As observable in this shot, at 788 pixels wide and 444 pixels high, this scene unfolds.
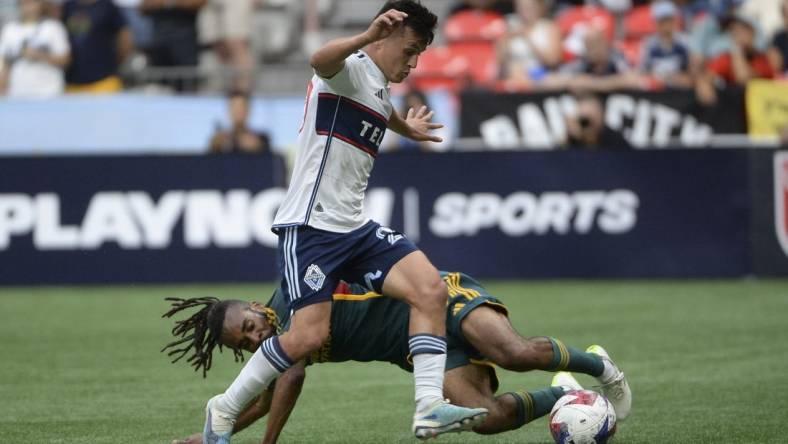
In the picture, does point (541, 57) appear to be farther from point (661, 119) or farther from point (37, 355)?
point (37, 355)

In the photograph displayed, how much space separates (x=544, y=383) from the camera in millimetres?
9273

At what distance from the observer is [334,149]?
22.6 feet

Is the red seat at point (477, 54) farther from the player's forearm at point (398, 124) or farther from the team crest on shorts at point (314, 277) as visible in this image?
the team crest on shorts at point (314, 277)

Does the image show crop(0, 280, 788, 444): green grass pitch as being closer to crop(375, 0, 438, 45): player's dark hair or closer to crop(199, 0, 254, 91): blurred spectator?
crop(375, 0, 438, 45): player's dark hair

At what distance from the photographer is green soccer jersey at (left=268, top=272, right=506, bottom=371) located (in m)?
7.15

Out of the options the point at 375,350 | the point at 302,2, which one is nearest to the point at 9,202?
the point at 302,2

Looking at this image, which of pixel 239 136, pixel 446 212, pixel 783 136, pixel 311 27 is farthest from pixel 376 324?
pixel 311 27

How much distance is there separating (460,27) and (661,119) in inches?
161

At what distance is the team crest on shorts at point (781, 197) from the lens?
1489 cm

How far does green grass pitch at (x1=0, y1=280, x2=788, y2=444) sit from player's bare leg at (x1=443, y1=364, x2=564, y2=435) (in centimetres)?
23

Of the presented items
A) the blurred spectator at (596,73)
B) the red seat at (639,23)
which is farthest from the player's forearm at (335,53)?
the red seat at (639,23)

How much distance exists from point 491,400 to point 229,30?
1324cm

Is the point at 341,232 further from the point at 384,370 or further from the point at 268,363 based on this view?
the point at 384,370

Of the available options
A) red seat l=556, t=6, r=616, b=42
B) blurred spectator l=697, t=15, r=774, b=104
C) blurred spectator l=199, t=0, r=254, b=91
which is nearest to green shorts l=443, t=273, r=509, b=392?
blurred spectator l=697, t=15, r=774, b=104
